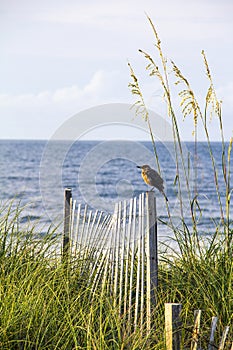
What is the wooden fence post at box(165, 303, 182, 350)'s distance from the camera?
A: 3422 millimetres

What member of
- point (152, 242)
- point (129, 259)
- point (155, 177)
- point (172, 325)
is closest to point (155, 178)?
point (155, 177)

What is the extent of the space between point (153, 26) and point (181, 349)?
2.21m

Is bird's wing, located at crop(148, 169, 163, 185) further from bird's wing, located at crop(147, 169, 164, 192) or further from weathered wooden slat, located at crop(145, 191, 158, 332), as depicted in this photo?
weathered wooden slat, located at crop(145, 191, 158, 332)

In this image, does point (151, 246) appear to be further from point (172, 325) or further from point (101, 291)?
point (172, 325)

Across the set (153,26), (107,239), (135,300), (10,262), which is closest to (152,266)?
(135,300)

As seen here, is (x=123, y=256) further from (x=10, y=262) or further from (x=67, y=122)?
(x=67, y=122)

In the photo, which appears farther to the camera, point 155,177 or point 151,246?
point 155,177

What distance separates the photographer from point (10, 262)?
16.0 ft

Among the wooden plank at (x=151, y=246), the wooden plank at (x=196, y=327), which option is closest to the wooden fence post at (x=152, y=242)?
the wooden plank at (x=151, y=246)

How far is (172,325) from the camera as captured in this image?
3.45m

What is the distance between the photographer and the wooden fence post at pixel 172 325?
3.42 m

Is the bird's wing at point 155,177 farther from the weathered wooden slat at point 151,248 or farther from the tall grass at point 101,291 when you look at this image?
the weathered wooden slat at point 151,248

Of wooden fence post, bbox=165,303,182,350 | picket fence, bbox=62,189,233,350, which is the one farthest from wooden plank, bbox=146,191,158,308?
wooden fence post, bbox=165,303,182,350

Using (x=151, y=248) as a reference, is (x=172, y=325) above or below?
below
